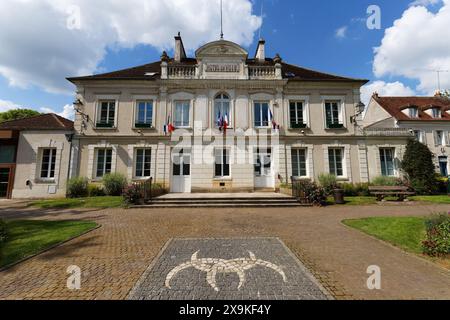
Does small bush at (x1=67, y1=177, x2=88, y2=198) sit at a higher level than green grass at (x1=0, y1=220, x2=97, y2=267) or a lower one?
higher

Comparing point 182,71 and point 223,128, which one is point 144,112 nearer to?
point 182,71

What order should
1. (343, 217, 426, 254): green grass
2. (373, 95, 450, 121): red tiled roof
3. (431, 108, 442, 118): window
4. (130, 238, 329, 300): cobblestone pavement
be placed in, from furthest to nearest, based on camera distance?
1. (431, 108, 442, 118): window
2. (373, 95, 450, 121): red tiled roof
3. (343, 217, 426, 254): green grass
4. (130, 238, 329, 300): cobblestone pavement

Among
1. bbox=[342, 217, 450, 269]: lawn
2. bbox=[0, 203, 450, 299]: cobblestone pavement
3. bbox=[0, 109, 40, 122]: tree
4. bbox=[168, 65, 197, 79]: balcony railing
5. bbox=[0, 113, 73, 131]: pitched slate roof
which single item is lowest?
bbox=[0, 203, 450, 299]: cobblestone pavement

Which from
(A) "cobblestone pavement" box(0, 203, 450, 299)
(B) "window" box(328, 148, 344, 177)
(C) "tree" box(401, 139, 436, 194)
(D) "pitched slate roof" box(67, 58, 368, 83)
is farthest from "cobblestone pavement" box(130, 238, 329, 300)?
(C) "tree" box(401, 139, 436, 194)

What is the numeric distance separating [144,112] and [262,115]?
26.1ft

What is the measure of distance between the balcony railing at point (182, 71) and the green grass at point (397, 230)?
1234 cm

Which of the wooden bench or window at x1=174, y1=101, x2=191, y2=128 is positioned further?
window at x1=174, y1=101, x2=191, y2=128

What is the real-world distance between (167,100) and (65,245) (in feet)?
36.3

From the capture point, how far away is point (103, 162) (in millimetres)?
13594

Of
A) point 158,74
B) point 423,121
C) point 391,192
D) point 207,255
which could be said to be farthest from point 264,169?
point 423,121

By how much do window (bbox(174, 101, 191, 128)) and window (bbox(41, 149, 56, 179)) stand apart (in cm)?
824

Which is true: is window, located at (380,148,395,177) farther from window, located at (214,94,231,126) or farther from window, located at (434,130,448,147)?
window, located at (214,94,231,126)

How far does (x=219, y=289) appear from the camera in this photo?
280 centimetres

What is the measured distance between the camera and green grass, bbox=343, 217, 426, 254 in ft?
15.1
